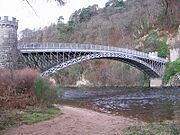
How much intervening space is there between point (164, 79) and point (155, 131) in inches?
2093

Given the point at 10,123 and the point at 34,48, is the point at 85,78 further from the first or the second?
the point at 10,123

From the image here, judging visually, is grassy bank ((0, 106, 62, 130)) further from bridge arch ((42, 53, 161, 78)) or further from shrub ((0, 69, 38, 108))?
bridge arch ((42, 53, 161, 78))

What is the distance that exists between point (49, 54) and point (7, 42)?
684cm

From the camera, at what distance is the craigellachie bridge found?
39375 mm

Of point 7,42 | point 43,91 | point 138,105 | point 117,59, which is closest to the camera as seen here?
point 43,91

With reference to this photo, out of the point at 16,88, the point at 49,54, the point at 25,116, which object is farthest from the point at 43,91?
the point at 49,54

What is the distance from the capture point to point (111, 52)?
5400 centimetres

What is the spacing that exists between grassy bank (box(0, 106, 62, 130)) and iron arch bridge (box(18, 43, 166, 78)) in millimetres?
23050

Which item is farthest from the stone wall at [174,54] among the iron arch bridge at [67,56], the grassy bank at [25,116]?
the grassy bank at [25,116]

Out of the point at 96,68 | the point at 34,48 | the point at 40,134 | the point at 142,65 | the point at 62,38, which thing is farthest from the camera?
the point at 62,38

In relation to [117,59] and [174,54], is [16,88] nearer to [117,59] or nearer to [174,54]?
[117,59]

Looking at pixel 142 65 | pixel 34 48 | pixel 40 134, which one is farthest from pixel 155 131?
pixel 142 65

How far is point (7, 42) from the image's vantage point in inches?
1553

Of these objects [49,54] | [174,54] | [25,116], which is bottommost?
[25,116]
